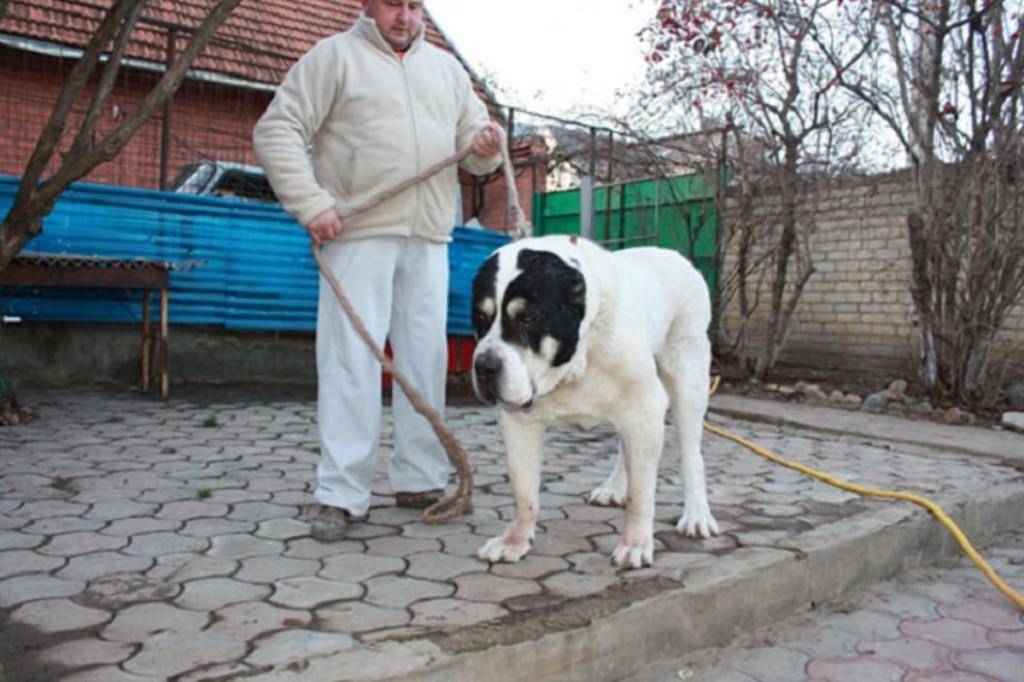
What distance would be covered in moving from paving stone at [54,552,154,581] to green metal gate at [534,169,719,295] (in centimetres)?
725

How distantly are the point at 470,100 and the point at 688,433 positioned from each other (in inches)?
64.6

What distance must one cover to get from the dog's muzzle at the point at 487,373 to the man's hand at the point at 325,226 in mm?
993

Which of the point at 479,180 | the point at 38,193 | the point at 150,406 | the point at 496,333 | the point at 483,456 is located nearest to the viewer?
the point at 496,333

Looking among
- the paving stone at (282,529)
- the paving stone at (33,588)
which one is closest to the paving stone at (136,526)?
the paving stone at (282,529)

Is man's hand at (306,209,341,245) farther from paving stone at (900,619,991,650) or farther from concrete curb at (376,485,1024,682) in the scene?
paving stone at (900,619,991,650)

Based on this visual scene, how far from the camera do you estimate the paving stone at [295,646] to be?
6.60 feet

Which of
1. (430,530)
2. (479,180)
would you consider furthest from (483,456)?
(479,180)

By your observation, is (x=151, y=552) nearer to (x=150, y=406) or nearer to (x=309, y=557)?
(x=309, y=557)

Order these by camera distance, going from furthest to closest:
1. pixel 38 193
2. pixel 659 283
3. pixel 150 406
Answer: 1. pixel 150 406
2. pixel 38 193
3. pixel 659 283

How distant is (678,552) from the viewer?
2980 mm

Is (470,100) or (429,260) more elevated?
(470,100)

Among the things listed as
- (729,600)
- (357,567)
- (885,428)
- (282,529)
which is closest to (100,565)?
(282,529)

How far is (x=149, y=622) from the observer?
2.26 meters

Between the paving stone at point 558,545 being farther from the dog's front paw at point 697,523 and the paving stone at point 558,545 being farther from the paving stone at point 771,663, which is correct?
the paving stone at point 771,663
